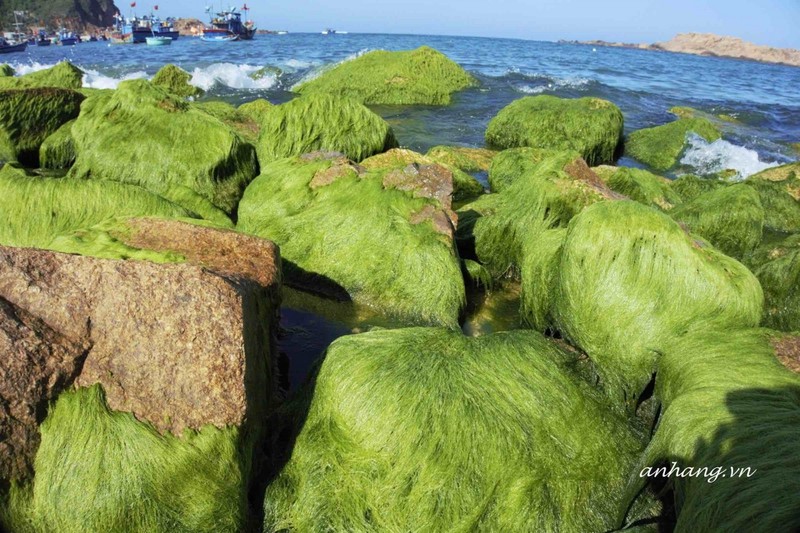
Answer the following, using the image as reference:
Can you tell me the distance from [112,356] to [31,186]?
313cm

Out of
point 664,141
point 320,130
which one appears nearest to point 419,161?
point 320,130

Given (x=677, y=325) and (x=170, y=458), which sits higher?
(x=677, y=325)

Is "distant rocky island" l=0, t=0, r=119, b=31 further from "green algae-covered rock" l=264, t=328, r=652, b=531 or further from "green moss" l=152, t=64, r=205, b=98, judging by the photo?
"green algae-covered rock" l=264, t=328, r=652, b=531

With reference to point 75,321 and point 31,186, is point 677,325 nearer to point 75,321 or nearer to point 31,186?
point 75,321

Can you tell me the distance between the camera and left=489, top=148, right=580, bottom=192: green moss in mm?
7555

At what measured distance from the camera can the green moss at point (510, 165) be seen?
7555mm

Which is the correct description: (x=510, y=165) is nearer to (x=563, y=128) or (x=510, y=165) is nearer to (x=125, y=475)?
(x=563, y=128)

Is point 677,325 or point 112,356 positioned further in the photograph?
point 677,325

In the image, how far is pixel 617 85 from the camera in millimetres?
24188

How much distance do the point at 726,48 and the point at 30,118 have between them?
339ft

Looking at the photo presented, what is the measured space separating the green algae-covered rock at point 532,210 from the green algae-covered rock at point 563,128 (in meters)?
5.44

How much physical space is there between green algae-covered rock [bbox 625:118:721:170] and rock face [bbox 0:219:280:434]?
33.8ft

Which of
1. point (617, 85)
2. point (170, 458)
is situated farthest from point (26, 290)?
point (617, 85)

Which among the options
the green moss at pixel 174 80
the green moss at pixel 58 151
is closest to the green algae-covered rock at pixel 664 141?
the green moss at pixel 58 151
